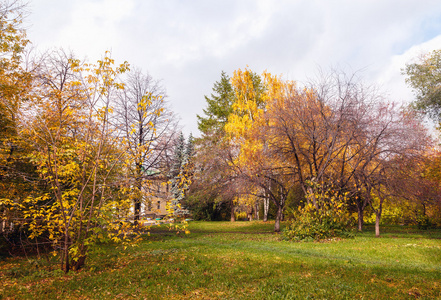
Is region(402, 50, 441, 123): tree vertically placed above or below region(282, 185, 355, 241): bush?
above

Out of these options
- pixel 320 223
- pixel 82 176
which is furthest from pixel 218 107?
pixel 82 176

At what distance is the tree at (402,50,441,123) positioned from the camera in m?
17.7

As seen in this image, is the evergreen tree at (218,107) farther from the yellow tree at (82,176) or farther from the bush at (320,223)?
the yellow tree at (82,176)

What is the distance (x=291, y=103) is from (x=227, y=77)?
20.6 meters

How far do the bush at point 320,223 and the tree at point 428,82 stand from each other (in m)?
10.6

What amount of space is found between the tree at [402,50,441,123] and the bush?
10.6 metres

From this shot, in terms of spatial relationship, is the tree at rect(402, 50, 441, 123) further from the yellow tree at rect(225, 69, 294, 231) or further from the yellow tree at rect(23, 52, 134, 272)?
the yellow tree at rect(23, 52, 134, 272)

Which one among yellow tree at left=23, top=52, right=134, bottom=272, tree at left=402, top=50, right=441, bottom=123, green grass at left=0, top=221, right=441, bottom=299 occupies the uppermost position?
tree at left=402, top=50, right=441, bottom=123

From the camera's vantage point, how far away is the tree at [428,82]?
17.7m

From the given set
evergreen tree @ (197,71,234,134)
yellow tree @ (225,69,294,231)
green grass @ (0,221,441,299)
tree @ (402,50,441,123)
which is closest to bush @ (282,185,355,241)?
yellow tree @ (225,69,294,231)

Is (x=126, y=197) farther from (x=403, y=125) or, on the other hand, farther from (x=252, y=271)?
(x=403, y=125)

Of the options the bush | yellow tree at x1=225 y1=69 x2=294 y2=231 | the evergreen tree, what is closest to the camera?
the bush

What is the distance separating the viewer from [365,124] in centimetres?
1334

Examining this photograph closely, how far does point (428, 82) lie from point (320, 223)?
42.9 feet
